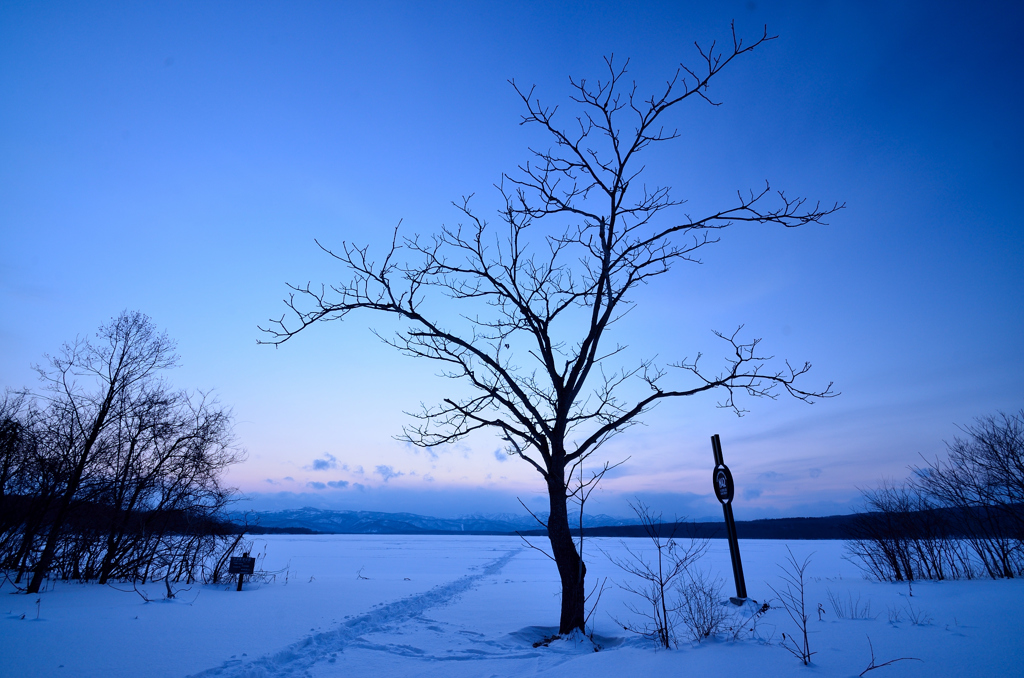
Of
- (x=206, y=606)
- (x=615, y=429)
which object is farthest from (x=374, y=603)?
(x=615, y=429)

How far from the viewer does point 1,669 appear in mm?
4582

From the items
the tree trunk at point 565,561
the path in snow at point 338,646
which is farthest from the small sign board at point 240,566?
the tree trunk at point 565,561

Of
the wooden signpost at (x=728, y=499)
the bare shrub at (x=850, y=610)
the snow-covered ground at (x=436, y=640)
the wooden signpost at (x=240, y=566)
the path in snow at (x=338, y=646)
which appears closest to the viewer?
the snow-covered ground at (x=436, y=640)

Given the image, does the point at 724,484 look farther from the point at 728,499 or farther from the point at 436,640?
the point at 436,640

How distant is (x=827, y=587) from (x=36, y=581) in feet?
59.1

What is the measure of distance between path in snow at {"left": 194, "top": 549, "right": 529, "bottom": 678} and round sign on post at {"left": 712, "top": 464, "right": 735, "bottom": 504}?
3950 millimetres

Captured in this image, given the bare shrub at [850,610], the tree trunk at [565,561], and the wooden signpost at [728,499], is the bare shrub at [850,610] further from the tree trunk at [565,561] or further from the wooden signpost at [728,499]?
the tree trunk at [565,561]

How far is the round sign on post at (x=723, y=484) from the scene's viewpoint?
718cm

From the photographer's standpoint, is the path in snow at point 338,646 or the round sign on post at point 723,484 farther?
the round sign on post at point 723,484

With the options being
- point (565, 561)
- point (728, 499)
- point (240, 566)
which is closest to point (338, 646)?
point (565, 561)

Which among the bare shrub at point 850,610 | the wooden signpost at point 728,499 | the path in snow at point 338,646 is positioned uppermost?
the wooden signpost at point 728,499

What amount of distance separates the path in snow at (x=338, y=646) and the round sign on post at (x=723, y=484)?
3.95 m

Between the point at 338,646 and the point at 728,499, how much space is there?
19.8 ft

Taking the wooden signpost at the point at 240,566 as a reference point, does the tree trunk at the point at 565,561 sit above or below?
above
